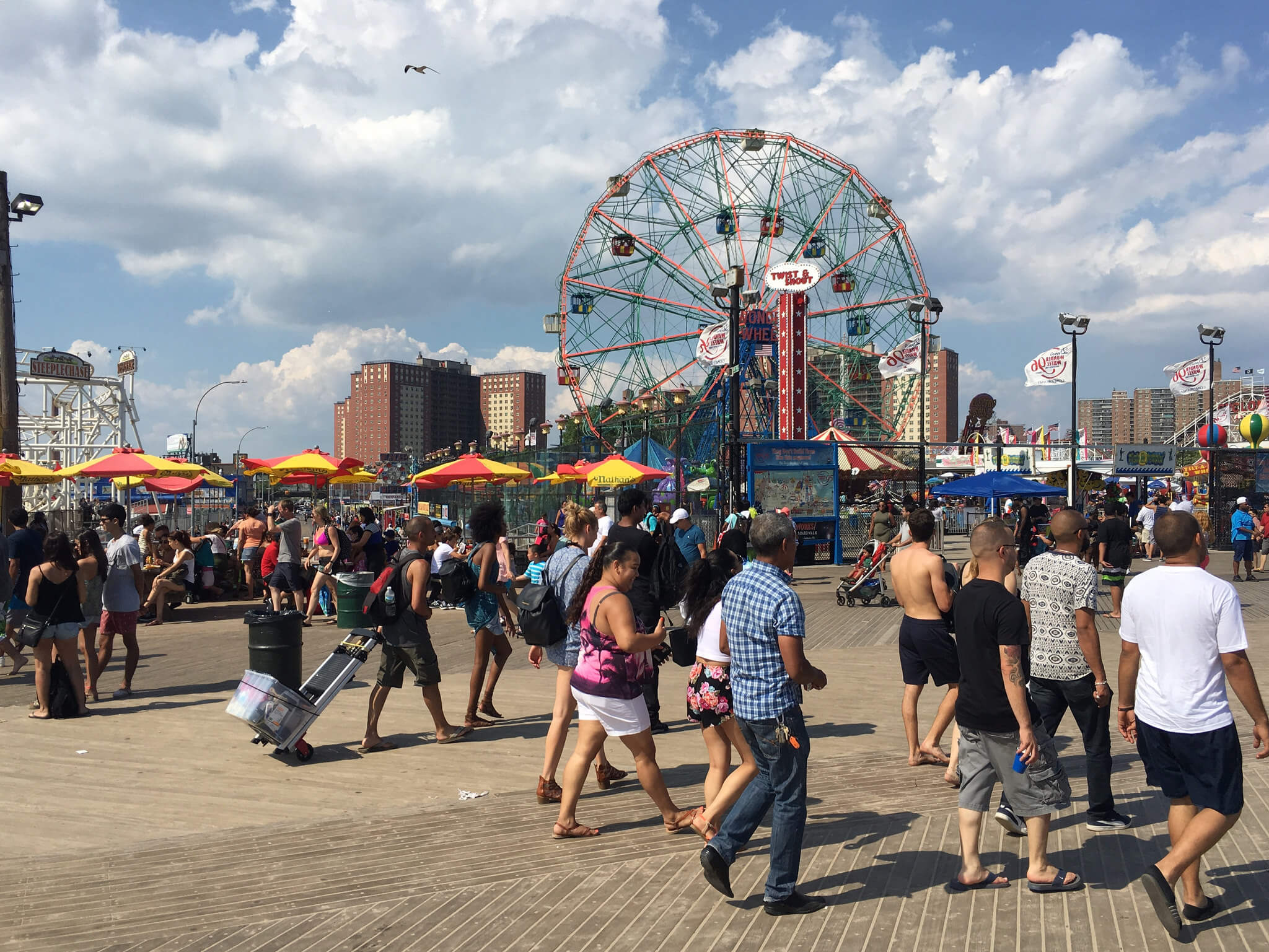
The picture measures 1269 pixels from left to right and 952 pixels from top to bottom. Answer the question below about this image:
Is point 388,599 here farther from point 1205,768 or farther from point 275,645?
point 1205,768

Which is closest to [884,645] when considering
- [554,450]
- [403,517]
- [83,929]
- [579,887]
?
[579,887]

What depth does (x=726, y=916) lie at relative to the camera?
14.0ft

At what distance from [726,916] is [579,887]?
734 millimetres

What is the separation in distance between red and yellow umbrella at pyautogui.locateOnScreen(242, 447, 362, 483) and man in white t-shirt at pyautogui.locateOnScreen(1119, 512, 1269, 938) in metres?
15.9

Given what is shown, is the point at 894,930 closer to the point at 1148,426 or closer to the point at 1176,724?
the point at 1176,724

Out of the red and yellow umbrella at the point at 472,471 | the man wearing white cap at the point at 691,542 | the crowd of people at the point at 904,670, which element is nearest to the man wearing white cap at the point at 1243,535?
the red and yellow umbrella at the point at 472,471

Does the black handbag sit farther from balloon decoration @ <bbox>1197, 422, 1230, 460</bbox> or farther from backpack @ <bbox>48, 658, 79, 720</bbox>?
balloon decoration @ <bbox>1197, 422, 1230, 460</bbox>

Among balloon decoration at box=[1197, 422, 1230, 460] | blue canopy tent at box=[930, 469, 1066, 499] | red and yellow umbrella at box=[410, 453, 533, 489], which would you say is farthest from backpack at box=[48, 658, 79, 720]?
balloon decoration at box=[1197, 422, 1230, 460]

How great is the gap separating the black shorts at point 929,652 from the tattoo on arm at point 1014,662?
1.81 meters

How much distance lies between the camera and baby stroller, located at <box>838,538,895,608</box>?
1522 centimetres

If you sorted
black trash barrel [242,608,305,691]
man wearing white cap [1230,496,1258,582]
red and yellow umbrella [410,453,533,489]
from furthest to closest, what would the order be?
man wearing white cap [1230,496,1258,582] → red and yellow umbrella [410,453,533,489] → black trash barrel [242,608,305,691]

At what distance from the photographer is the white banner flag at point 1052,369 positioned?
988 inches

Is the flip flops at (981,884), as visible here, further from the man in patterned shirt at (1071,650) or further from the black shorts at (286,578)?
the black shorts at (286,578)

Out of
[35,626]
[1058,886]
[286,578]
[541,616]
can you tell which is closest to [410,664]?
[541,616]
